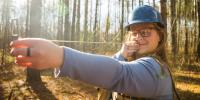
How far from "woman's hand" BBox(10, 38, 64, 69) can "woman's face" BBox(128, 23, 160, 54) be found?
34.6 inches

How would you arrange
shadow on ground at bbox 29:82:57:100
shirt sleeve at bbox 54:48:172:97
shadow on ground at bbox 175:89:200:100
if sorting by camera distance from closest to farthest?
shirt sleeve at bbox 54:48:172:97
shadow on ground at bbox 29:82:57:100
shadow on ground at bbox 175:89:200:100

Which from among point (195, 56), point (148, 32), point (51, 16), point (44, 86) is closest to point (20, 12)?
Result: point (51, 16)

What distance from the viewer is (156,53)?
6.37 ft

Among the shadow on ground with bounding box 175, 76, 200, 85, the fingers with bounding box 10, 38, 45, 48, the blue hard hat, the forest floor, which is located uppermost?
the blue hard hat

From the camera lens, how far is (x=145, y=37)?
6.51 ft

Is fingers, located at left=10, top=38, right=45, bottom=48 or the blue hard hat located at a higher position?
the blue hard hat

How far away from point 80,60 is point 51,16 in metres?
57.3

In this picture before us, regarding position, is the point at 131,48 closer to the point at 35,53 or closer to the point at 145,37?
the point at 145,37

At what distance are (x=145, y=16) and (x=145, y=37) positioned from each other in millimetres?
167

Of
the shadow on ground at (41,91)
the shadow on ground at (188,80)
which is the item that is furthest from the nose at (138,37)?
the shadow on ground at (188,80)

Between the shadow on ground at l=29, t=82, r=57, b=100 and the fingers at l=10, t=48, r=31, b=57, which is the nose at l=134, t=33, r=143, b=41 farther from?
the shadow on ground at l=29, t=82, r=57, b=100

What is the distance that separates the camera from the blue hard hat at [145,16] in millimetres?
2055

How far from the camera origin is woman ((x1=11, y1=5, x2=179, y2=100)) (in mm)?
1098

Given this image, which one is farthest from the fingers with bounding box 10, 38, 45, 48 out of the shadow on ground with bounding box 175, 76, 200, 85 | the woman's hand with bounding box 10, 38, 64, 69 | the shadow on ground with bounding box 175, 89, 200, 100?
the shadow on ground with bounding box 175, 76, 200, 85
